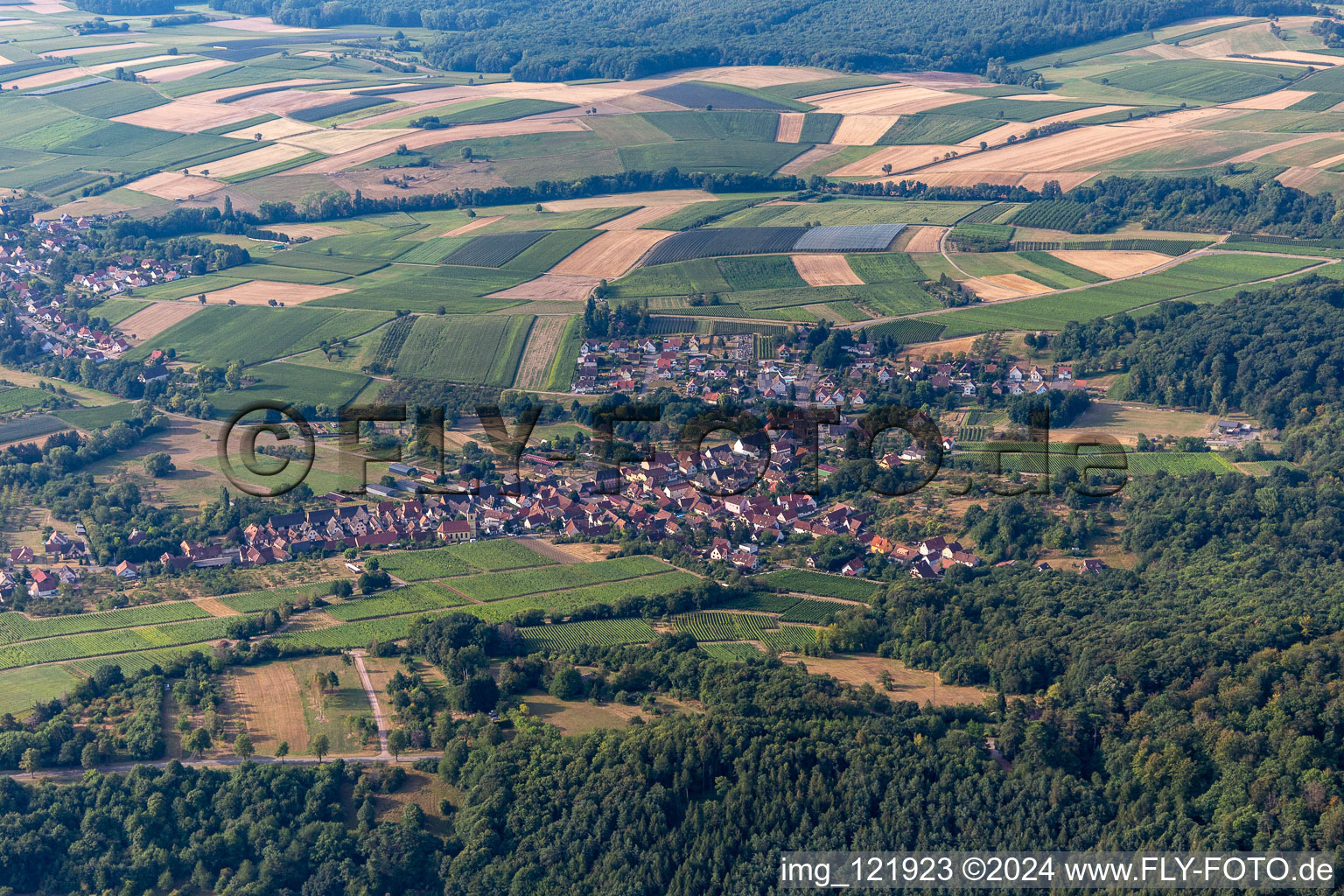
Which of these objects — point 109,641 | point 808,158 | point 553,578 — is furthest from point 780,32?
point 109,641

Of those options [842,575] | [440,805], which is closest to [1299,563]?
[842,575]

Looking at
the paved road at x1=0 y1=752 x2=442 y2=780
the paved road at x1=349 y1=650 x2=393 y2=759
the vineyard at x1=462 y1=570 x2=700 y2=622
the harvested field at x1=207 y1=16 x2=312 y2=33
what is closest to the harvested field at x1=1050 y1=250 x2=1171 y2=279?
the vineyard at x1=462 y1=570 x2=700 y2=622

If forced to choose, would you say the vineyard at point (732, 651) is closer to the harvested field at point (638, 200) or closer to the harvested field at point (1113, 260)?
the harvested field at point (1113, 260)

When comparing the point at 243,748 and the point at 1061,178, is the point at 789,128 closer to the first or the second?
the point at 1061,178

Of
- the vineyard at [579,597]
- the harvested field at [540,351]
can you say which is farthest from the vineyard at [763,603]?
the harvested field at [540,351]

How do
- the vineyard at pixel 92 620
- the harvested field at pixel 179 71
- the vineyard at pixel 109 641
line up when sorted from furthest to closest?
the harvested field at pixel 179 71
the vineyard at pixel 92 620
the vineyard at pixel 109 641

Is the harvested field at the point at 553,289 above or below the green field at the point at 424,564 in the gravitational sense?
above
